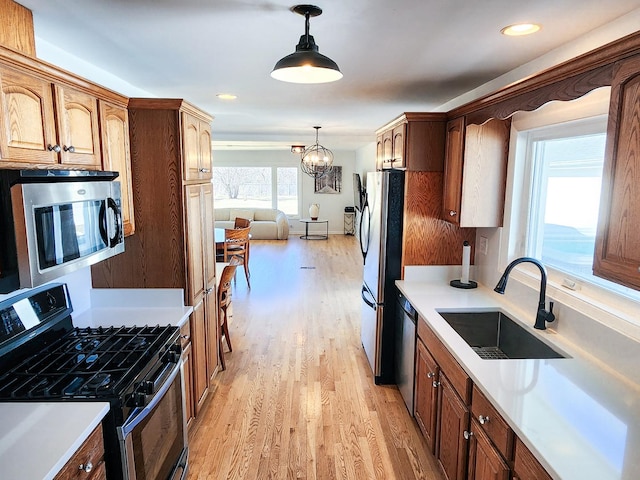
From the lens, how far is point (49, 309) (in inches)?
79.7

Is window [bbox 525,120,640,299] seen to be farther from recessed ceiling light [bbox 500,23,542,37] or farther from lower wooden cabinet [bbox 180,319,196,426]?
lower wooden cabinet [bbox 180,319,196,426]

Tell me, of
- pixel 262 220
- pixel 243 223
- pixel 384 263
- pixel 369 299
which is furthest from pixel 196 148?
pixel 262 220

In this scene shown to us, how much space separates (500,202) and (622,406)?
1.54 m

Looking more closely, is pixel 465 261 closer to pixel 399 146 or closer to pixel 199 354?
pixel 399 146

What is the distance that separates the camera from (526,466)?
4.39ft

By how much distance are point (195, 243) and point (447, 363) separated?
170 centimetres

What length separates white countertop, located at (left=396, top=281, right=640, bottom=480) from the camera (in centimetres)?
120

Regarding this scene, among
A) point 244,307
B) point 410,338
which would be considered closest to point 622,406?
point 410,338

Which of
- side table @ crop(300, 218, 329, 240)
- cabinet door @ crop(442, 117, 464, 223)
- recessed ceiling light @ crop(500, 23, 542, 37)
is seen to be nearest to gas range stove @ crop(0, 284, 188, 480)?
cabinet door @ crop(442, 117, 464, 223)

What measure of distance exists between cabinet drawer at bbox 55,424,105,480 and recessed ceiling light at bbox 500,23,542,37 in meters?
2.37

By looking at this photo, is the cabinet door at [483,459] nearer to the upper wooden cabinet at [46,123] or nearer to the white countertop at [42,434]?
the white countertop at [42,434]

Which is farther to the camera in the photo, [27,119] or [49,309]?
[49,309]

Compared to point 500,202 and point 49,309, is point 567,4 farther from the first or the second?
point 49,309

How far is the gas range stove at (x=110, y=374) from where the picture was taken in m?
1.56
